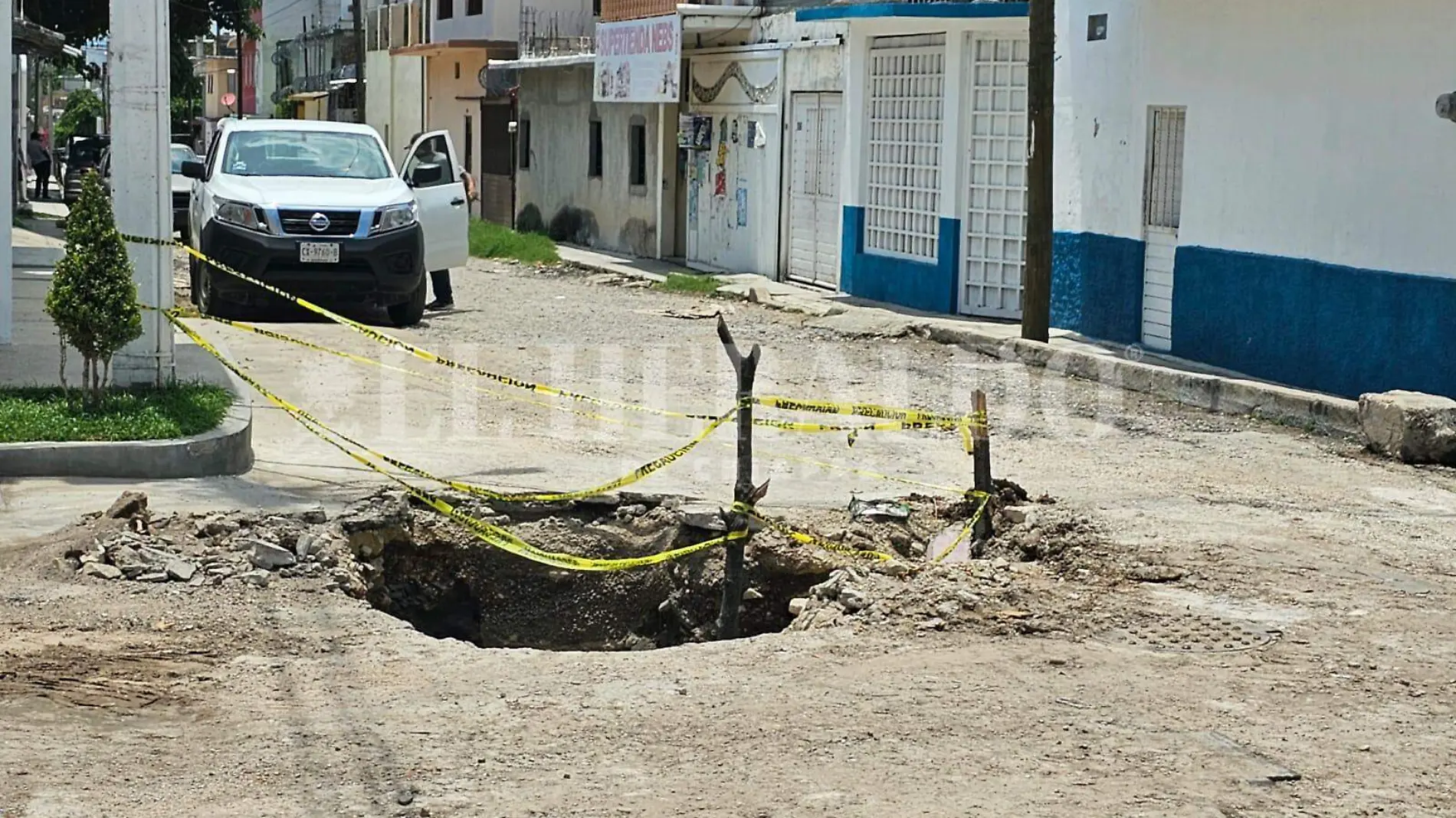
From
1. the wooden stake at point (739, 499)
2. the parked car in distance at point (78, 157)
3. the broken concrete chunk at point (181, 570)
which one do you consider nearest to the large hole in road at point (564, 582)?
the wooden stake at point (739, 499)

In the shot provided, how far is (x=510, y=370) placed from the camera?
13.9m

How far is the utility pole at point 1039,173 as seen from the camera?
607 inches

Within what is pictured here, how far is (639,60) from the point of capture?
28000 mm

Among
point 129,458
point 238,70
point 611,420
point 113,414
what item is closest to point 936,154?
point 611,420

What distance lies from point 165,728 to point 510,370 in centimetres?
850

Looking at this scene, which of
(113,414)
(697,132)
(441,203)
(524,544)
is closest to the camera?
(524,544)

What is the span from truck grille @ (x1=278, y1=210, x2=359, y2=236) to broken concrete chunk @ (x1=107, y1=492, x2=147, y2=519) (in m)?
7.93

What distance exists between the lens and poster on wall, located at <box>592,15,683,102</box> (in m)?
26.7

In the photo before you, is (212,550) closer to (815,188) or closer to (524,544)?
(524,544)

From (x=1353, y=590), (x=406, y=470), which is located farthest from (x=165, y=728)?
(x=1353, y=590)

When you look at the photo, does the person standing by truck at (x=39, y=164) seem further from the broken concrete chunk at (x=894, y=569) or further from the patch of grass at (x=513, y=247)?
the broken concrete chunk at (x=894, y=569)

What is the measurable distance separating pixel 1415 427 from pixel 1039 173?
17.4ft

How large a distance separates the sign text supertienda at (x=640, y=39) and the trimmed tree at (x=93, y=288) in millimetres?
17456

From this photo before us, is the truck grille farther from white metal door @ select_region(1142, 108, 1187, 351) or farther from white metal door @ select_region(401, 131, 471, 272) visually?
white metal door @ select_region(1142, 108, 1187, 351)
